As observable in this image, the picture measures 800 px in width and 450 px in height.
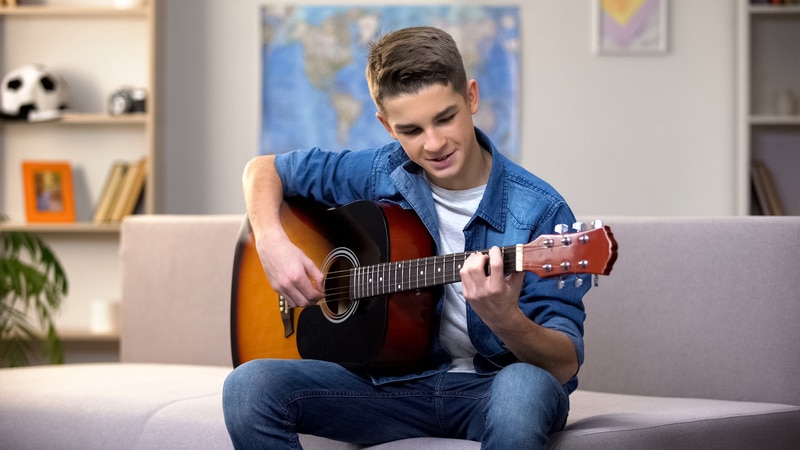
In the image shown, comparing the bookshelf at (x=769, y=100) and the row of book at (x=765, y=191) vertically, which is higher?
the bookshelf at (x=769, y=100)

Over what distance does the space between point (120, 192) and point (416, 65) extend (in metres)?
2.87

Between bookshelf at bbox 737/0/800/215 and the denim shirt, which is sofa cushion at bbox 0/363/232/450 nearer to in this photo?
the denim shirt

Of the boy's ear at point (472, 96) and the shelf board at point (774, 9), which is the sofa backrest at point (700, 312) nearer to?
the boy's ear at point (472, 96)

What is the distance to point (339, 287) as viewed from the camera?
1688 millimetres

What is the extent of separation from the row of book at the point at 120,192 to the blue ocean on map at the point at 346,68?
570 millimetres

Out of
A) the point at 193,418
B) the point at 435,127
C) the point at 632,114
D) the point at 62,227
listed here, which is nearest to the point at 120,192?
the point at 62,227

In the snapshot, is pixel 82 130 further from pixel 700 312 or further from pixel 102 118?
pixel 700 312

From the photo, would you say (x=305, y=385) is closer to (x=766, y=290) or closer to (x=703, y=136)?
(x=766, y=290)

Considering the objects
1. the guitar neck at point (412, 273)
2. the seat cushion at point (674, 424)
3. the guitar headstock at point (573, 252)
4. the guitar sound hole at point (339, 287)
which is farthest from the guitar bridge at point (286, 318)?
the guitar headstock at point (573, 252)

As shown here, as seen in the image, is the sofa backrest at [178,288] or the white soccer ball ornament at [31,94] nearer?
the sofa backrest at [178,288]

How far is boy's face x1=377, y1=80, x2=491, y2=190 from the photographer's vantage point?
5.08 ft

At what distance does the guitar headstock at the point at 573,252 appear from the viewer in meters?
1.23

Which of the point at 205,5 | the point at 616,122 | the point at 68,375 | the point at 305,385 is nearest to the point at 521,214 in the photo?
the point at 305,385

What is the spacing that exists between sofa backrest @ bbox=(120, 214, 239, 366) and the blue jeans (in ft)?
3.03
